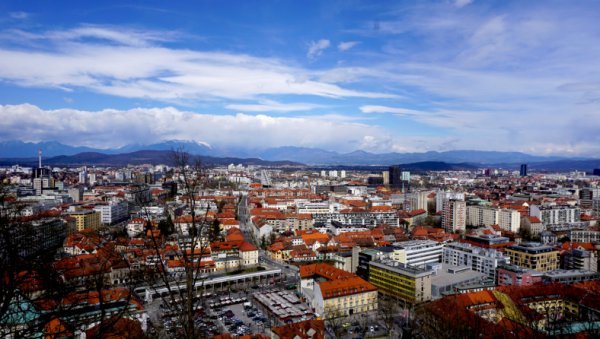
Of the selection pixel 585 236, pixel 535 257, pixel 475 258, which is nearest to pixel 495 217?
pixel 585 236

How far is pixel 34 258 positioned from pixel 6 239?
0.61 ft

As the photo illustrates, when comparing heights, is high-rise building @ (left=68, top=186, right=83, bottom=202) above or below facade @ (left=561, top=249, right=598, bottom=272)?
above

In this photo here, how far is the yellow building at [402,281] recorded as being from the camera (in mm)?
8070

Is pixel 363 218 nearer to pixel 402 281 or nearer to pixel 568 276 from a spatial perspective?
pixel 568 276

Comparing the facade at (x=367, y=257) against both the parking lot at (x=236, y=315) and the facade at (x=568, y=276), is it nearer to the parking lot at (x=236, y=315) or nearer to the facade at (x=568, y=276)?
the parking lot at (x=236, y=315)

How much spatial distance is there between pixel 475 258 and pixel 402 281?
2710 millimetres

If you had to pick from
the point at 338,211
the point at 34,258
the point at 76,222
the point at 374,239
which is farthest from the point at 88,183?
the point at 34,258

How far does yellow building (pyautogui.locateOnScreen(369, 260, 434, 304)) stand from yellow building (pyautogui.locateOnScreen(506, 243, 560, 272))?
10.3 feet

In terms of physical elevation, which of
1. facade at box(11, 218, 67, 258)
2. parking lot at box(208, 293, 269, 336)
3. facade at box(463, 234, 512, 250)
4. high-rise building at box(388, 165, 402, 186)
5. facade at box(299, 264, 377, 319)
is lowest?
parking lot at box(208, 293, 269, 336)

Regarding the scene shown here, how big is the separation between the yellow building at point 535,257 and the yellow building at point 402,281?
3147 millimetres

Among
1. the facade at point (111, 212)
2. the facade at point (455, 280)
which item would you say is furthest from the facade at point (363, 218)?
the facade at point (111, 212)

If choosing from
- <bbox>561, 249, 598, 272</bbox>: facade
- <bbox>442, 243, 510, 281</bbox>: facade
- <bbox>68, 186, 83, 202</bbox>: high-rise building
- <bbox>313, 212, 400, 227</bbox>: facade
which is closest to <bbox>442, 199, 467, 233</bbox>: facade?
<bbox>313, 212, 400, 227</bbox>: facade

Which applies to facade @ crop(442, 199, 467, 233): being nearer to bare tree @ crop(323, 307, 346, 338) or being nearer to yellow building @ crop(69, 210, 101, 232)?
bare tree @ crop(323, 307, 346, 338)

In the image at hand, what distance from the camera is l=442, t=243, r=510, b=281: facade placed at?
31.6ft
